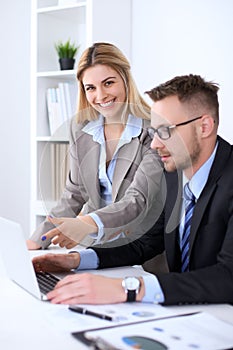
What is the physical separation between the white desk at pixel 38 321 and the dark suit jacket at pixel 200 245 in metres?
0.04

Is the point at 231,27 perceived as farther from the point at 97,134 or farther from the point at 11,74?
the point at 11,74

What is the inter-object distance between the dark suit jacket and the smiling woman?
58mm

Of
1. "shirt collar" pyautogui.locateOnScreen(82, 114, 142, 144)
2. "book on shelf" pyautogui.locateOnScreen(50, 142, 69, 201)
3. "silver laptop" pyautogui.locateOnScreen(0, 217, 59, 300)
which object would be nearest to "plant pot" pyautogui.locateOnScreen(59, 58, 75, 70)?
"book on shelf" pyautogui.locateOnScreen(50, 142, 69, 201)

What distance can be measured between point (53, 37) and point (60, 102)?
0.41 m

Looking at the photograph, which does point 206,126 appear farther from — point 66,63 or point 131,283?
point 66,63

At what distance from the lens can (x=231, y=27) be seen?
113 inches

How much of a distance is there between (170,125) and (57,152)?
48 centimetres

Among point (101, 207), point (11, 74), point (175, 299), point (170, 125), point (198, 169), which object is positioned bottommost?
point (175, 299)

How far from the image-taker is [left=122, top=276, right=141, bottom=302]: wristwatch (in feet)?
4.63

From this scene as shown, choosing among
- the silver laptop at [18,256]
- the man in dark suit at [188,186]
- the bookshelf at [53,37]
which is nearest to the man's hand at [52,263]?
the man in dark suit at [188,186]

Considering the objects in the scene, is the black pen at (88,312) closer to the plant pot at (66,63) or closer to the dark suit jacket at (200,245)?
the dark suit jacket at (200,245)

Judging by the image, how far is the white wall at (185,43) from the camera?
288cm

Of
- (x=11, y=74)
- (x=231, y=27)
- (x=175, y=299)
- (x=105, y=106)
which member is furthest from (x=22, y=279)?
(x=11, y=74)

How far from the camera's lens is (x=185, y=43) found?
119 inches
